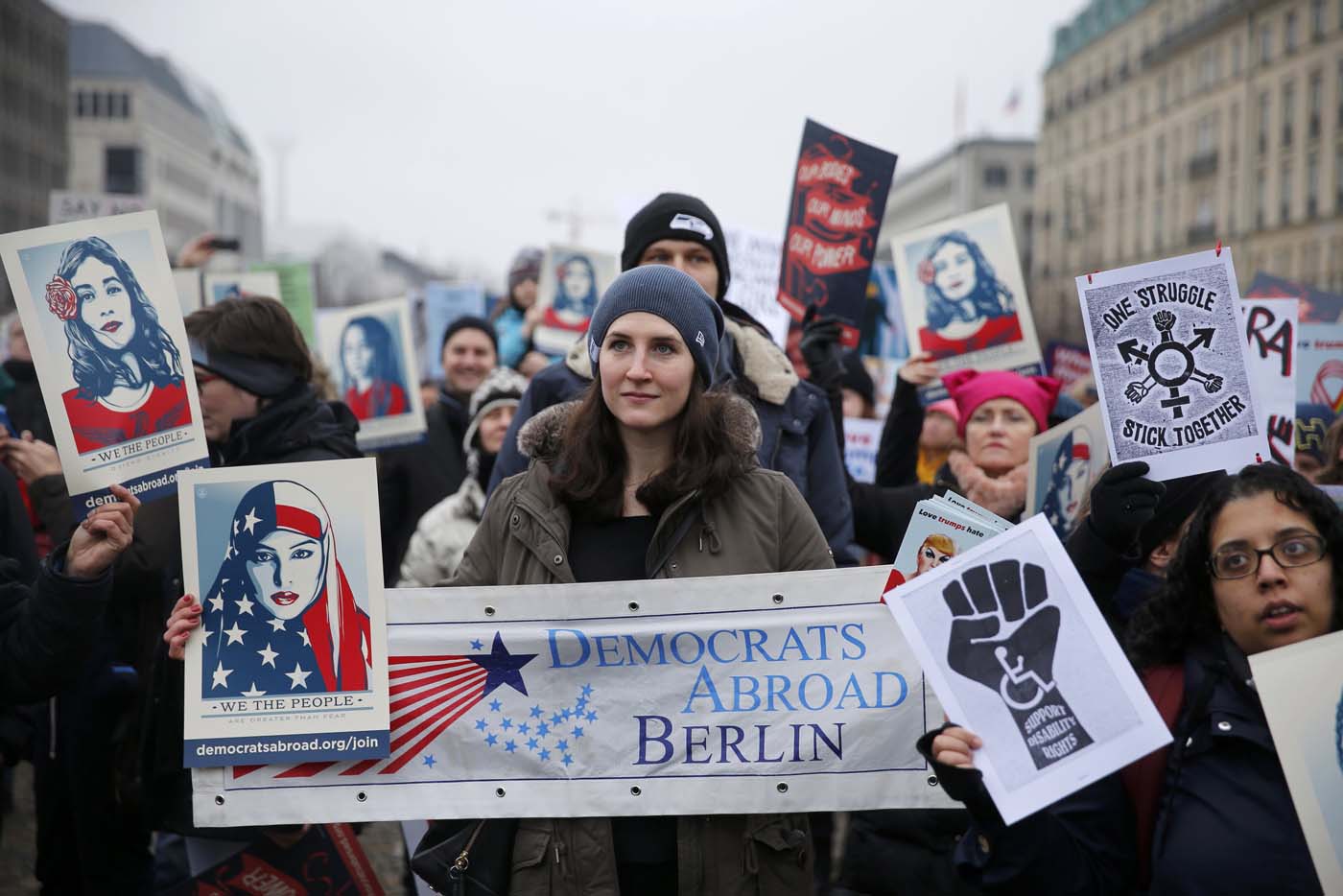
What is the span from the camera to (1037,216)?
284 feet

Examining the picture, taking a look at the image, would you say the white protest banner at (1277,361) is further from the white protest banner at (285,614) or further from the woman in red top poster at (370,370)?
the woman in red top poster at (370,370)

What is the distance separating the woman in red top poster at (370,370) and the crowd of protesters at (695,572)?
2844mm

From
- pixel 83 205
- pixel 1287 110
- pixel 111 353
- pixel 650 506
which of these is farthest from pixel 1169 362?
pixel 1287 110

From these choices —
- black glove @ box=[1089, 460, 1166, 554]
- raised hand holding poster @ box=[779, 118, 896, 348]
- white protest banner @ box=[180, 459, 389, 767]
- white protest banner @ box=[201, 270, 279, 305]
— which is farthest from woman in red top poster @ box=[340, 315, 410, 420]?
black glove @ box=[1089, 460, 1166, 554]

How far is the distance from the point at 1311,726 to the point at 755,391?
1723 mm

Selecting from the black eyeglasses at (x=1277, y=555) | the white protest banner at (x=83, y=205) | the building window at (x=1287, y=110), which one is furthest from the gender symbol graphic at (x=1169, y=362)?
the building window at (x=1287, y=110)

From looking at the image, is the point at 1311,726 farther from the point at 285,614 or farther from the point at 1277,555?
the point at 285,614

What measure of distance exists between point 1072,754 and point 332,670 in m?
1.62

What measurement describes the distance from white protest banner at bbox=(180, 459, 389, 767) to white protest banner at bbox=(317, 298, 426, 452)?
387cm

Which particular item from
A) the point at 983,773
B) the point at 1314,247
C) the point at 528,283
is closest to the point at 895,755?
the point at 983,773

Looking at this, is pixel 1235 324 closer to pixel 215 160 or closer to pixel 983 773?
pixel 983 773

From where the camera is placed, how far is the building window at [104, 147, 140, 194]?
9594 cm

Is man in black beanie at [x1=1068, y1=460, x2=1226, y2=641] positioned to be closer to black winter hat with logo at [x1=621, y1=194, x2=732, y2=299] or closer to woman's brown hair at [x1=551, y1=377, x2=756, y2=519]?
woman's brown hair at [x1=551, y1=377, x2=756, y2=519]

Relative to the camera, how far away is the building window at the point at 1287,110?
58531mm
